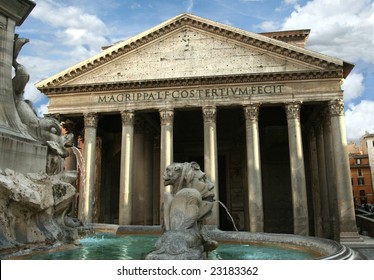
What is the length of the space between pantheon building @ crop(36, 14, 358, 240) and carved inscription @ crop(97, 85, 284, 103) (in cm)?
5

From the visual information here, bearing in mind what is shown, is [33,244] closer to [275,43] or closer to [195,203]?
[195,203]

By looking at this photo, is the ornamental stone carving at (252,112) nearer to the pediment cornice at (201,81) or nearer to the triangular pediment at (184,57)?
the pediment cornice at (201,81)

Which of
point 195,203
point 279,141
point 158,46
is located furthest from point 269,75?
point 195,203

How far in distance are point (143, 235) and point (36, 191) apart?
5.56 m

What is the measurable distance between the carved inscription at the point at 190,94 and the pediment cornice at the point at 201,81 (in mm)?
320

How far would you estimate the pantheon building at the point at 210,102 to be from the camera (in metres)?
17.6

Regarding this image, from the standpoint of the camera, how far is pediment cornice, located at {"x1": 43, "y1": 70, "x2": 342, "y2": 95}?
1806cm

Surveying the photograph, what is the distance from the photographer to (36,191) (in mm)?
4758

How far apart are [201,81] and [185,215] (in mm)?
15032

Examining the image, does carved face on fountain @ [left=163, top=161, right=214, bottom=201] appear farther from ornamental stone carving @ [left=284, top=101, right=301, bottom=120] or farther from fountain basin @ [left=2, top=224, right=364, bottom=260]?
ornamental stone carving @ [left=284, top=101, right=301, bottom=120]

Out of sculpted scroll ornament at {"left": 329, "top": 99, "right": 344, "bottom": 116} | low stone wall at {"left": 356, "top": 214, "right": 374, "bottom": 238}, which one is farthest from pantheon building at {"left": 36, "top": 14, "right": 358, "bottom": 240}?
low stone wall at {"left": 356, "top": 214, "right": 374, "bottom": 238}

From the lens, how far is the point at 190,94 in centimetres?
1886

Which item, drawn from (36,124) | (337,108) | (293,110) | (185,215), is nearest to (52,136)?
(36,124)

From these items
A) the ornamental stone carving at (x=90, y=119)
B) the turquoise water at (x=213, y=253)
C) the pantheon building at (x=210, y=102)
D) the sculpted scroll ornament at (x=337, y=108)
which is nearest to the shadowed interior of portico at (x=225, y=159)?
the pantheon building at (x=210, y=102)
